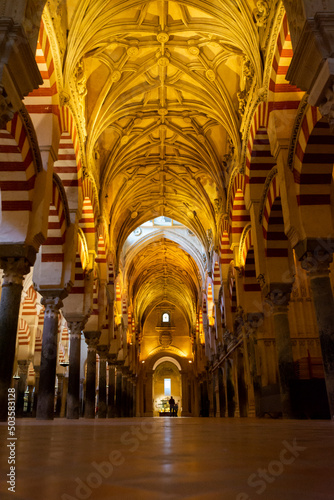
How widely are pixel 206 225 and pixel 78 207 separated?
9197 mm

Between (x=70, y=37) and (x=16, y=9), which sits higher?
(x=70, y=37)

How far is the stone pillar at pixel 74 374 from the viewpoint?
973 centimetres

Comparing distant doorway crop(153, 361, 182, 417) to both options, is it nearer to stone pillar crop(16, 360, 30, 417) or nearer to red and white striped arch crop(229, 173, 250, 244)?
stone pillar crop(16, 360, 30, 417)

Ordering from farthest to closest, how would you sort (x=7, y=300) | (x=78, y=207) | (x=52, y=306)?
(x=78, y=207), (x=52, y=306), (x=7, y=300)

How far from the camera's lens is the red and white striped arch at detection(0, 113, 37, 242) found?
6.18 m

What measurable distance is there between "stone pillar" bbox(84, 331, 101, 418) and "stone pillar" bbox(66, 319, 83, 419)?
78.5 inches

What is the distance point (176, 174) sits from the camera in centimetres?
1622

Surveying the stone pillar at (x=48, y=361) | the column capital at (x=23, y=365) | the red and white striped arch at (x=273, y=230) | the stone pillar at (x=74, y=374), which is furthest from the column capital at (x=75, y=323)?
the column capital at (x=23, y=365)

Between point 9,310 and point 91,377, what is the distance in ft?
21.3

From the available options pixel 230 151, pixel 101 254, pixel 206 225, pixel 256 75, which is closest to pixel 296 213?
pixel 256 75

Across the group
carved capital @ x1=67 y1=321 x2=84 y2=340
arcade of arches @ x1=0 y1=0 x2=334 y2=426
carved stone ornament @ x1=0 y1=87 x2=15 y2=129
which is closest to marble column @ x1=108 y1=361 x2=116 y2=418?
arcade of arches @ x1=0 y1=0 x2=334 y2=426

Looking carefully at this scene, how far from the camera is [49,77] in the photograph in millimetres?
7266

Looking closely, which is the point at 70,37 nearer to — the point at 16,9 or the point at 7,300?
the point at 16,9

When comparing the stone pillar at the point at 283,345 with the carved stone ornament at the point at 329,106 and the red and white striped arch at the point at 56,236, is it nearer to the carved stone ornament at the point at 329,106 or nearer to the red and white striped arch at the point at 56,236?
the carved stone ornament at the point at 329,106
